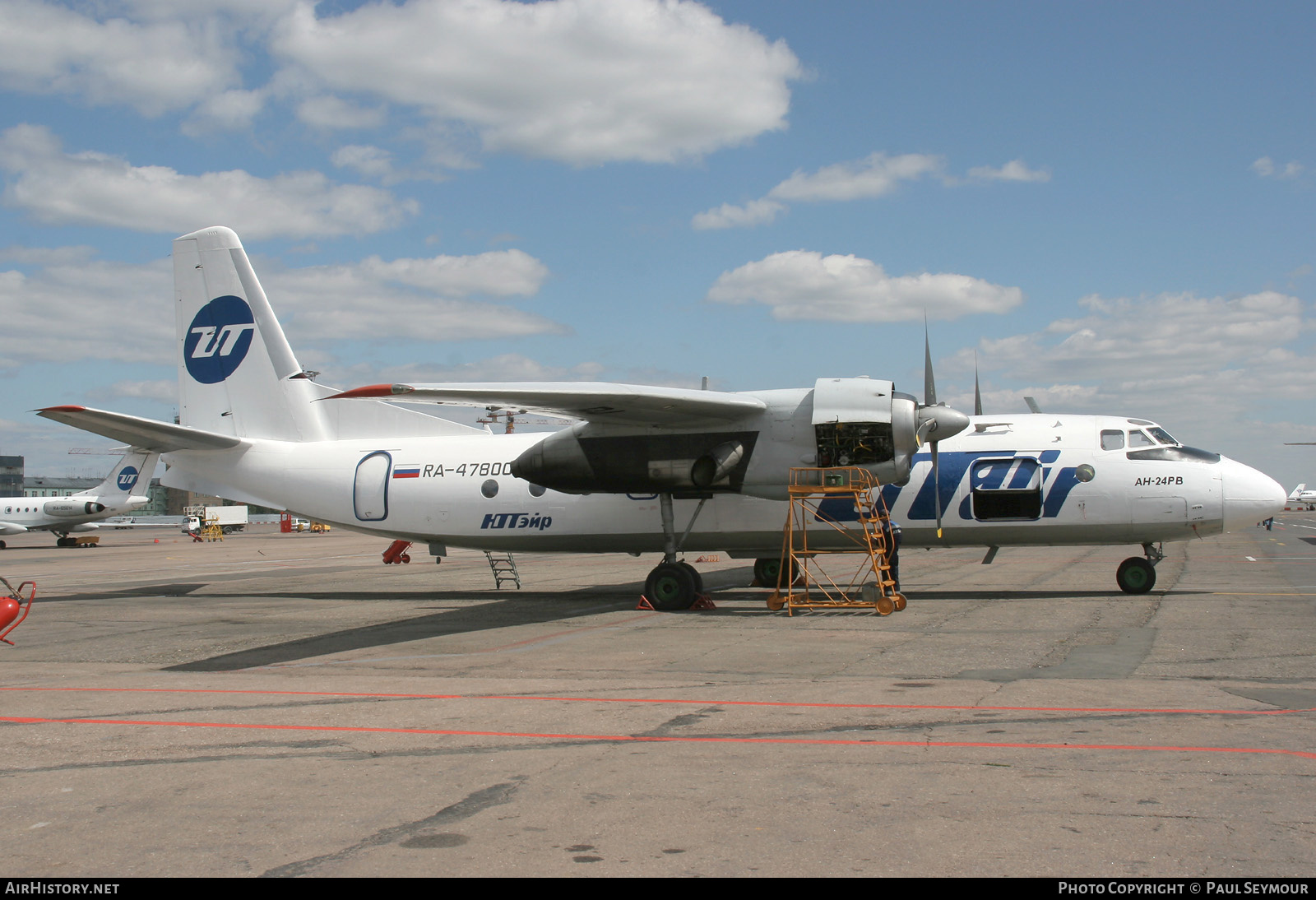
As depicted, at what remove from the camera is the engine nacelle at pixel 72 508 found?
59.4 metres

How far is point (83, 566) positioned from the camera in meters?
35.7

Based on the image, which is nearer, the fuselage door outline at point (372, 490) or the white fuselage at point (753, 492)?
the white fuselage at point (753, 492)

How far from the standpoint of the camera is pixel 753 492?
16.3m

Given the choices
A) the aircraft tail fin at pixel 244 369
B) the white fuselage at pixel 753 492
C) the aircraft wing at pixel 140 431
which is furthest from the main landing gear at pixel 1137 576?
the aircraft wing at pixel 140 431

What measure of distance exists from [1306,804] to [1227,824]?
705 millimetres

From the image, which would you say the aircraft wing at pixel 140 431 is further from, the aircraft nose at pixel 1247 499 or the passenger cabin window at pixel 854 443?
the aircraft nose at pixel 1247 499

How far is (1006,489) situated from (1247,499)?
3901mm

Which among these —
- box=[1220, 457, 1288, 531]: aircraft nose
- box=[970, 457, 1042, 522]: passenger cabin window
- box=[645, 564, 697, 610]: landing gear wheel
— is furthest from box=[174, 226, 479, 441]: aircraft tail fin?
box=[1220, 457, 1288, 531]: aircraft nose

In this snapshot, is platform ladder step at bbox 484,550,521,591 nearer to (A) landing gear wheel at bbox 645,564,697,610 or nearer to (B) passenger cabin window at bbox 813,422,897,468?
(A) landing gear wheel at bbox 645,564,697,610

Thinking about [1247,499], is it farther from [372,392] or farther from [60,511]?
[60,511]

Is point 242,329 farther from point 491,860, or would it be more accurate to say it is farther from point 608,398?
point 491,860

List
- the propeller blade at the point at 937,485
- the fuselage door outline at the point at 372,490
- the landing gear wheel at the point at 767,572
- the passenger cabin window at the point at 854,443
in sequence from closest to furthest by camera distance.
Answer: the passenger cabin window at the point at 854,443, the propeller blade at the point at 937,485, the fuselage door outline at the point at 372,490, the landing gear wheel at the point at 767,572

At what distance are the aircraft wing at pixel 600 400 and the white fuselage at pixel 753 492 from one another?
79cm

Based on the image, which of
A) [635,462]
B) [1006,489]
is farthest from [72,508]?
[1006,489]
